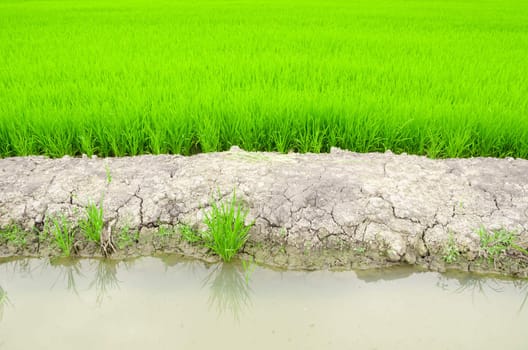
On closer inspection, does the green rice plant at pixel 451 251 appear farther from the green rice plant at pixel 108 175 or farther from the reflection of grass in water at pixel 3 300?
the reflection of grass in water at pixel 3 300

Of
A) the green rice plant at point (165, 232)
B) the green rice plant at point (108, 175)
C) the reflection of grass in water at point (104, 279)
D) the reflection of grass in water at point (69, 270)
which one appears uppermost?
the green rice plant at point (108, 175)

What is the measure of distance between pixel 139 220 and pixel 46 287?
0.42 m

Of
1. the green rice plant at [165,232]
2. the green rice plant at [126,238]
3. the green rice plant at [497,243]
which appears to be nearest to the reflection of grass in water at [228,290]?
the green rice plant at [165,232]

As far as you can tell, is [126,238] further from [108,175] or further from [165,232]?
[108,175]

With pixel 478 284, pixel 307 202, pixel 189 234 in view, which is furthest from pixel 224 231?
pixel 478 284

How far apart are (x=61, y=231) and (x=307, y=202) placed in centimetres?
101

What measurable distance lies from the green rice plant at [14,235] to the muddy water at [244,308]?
10cm

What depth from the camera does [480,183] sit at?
1.93 metres

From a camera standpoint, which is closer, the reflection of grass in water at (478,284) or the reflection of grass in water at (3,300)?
the reflection of grass in water at (3,300)

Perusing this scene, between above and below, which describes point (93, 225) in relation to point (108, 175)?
below

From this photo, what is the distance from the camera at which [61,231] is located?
1.81 metres

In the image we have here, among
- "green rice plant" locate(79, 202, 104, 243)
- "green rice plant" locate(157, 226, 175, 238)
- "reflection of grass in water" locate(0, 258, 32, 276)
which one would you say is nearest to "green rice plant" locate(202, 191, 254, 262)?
"green rice plant" locate(157, 226, 175, 238)

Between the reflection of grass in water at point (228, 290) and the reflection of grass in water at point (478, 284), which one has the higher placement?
the reflection of grass in water at point (478, 284)

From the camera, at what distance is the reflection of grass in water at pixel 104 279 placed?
156 cm
